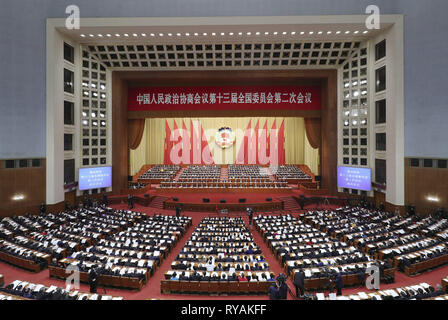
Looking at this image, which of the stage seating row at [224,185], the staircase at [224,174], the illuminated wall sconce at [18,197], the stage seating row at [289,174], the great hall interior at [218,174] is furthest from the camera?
the staircase at [224,174]

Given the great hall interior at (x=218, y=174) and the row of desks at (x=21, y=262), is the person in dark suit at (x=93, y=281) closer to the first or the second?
the great hall interior at (x=218, y=174)

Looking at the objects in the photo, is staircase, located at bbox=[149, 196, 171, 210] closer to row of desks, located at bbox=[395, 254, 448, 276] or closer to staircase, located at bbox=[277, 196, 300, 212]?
staircase, located at bbox=[277, 196, 300, 212]

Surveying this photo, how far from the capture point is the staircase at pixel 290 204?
19.6 metres

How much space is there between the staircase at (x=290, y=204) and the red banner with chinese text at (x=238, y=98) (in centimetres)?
767

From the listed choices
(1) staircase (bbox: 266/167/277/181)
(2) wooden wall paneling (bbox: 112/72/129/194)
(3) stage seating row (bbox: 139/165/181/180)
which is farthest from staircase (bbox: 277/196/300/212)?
(2) wooden wall paneling (bbox: 112/72/129/194)

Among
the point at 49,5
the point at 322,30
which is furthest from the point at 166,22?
the point at 322,30

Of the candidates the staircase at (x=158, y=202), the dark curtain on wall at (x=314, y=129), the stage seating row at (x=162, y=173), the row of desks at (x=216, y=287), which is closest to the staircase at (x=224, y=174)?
the stage seating row at (x=162, y=173)

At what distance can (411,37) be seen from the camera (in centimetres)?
1580

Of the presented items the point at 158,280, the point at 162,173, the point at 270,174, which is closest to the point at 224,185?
the point at 270,174

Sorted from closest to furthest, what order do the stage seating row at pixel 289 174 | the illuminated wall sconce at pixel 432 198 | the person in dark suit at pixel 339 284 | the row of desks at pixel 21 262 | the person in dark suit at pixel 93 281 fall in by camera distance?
1. the person in dark suit at pixel 339 284
2. the person in dark suit at pixel 93 281
3. the row of desks at pixel 21 262
4. the illuminated wall sconce at pixel 432 198
5. the stage seating row at pixel 289 174

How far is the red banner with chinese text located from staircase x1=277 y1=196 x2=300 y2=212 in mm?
7672

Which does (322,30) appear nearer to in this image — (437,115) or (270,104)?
(270,104)

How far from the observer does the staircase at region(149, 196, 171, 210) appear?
20.0 meters
